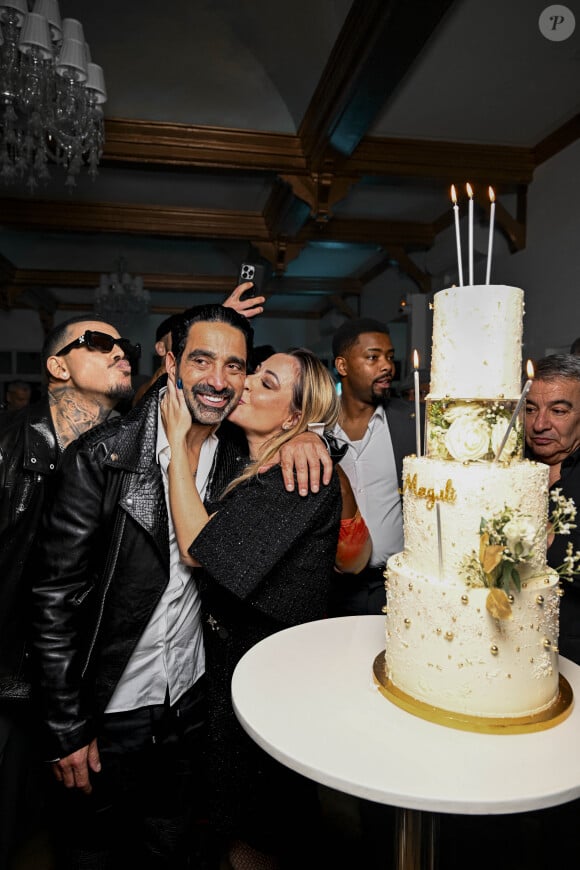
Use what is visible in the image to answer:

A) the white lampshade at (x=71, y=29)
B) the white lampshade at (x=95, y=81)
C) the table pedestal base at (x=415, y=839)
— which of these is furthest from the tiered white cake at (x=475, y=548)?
the white lampshade at (x=95, y=81)

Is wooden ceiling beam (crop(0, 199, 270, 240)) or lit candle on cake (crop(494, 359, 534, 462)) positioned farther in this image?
wooden ceiling beam (crop(0, 199, 270, 240))

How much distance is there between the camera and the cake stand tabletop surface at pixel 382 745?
40.1 inches

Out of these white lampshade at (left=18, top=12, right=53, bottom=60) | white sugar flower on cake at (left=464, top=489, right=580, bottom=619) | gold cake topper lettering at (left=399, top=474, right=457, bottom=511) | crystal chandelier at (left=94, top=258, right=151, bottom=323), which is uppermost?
white lampshade at (left=18, top=12, right=53, bottom=60)

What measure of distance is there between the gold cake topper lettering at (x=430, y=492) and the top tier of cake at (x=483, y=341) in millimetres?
198

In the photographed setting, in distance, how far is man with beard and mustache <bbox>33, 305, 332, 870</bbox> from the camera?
1.68 metres

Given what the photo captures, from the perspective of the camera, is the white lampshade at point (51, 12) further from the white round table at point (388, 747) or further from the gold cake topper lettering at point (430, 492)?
the white round table at point (388, 747)

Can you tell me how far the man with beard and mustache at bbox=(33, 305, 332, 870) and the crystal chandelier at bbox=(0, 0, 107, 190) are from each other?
232 cm

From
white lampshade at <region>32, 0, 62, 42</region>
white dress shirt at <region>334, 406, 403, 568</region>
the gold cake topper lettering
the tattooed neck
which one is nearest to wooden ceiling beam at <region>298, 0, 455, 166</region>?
white lampshade at <region>32, 0, 62, 42</region>

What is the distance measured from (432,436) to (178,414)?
81cm

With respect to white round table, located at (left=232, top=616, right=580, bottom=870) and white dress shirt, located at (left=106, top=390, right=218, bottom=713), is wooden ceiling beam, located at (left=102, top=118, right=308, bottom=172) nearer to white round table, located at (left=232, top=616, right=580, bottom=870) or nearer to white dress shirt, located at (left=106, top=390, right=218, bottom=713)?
white dress shirt, located at (left=106, top=390, right=218, bottom=713)

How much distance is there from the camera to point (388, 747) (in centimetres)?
116

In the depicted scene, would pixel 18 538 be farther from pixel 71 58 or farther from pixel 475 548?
pixel 71 58

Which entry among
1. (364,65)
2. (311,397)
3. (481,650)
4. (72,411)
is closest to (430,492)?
(481,650)

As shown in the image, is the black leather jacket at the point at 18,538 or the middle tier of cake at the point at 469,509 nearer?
the middle tier of cake at the point at 469,509
